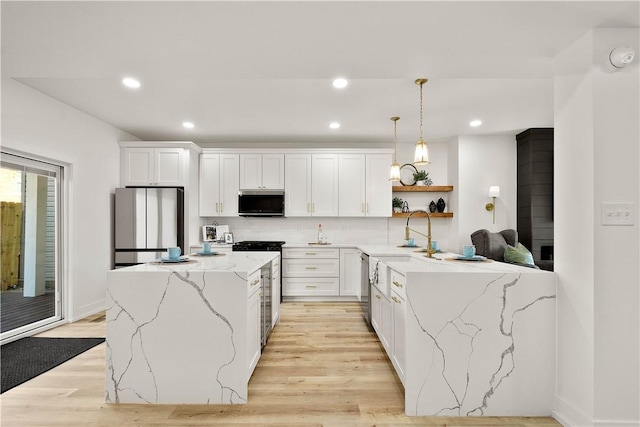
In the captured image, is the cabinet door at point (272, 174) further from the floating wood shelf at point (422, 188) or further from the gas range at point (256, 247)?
the floating wood shelf at point (422, 188)

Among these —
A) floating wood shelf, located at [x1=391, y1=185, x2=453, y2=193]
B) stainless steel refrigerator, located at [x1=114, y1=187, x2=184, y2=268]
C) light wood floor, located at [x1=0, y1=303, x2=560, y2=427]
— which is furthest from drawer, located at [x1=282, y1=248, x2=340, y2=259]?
light wood floor, located at [x1=0, y1=303, x2=560, y2=427]

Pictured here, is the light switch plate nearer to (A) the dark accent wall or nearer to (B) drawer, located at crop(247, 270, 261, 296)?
(B) drawer, located at crop(247, 270, 261, 296)

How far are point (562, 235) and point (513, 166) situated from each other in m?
3.76

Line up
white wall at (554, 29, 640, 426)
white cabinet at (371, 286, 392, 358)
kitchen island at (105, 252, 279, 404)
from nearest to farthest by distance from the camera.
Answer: white wall at (554, 29, 640, 426) → kitchen island at (105, 252, 279, 404) → white cabinet at (371, 286, 392, 358)

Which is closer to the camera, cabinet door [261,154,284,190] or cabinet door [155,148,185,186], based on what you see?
cabinet door [155,148,185,186]

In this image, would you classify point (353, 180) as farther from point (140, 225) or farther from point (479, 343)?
point (479, 343)

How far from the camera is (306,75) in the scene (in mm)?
2473

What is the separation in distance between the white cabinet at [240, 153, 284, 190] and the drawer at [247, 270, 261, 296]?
286 centimetres

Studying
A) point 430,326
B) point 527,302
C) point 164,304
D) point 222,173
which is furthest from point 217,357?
point 222,173

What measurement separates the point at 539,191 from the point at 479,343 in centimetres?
376

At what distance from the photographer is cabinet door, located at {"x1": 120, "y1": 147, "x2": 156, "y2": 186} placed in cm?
482

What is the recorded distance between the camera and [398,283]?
2.33 m

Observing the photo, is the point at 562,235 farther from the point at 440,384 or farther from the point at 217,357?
the point at 217,357

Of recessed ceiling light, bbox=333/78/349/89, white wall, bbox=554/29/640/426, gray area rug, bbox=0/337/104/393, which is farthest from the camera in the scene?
recessed ceiling light, bbox=333/78/349/89
